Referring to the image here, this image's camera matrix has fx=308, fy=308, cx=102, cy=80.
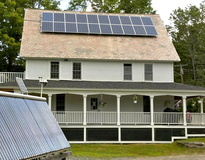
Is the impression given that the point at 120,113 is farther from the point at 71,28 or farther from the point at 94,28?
the point at 71,28

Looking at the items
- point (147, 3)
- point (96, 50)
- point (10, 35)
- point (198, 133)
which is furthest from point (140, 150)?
point (147, 3)

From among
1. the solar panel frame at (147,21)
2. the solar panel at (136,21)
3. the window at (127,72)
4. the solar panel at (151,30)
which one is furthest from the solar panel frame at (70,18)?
the window at (127,72)

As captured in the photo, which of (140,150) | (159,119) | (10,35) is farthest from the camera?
(10,35)

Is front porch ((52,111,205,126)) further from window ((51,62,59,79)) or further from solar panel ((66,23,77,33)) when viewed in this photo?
solar panel ((66,23,77,33))

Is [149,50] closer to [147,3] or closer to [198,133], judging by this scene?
[198,133]

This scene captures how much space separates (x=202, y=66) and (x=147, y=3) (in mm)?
10851

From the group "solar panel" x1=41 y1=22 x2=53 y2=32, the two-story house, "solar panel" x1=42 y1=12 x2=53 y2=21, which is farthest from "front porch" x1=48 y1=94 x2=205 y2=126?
→ "solar panel" x1=42 y1=12 x2=53 y2=21

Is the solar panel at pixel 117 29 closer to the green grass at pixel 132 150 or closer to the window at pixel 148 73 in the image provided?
the window at pixel 148 73

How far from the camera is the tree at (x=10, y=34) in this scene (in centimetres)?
2894

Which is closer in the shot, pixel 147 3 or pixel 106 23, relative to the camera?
pixel 106 23

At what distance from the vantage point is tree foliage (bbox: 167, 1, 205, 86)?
3559 cm

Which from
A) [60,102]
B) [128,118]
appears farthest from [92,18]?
[128,118]

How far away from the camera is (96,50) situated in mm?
22375

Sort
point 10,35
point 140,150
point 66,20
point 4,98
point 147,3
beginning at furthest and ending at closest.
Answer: point 147,3
point 10,35
point 66,20
point 140,150
point 4,98
